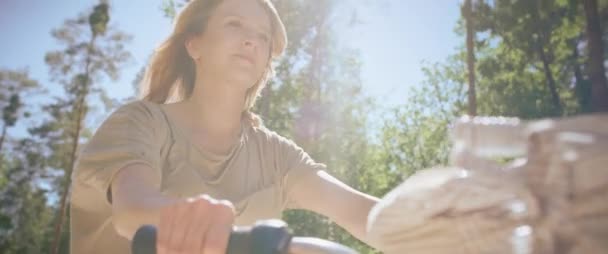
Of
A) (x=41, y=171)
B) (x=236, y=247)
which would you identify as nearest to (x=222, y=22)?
(x=236, y=247)

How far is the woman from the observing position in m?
1.24

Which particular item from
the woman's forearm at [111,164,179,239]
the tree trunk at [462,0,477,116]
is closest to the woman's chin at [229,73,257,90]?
the woman's forearm at [111,164,179,239]

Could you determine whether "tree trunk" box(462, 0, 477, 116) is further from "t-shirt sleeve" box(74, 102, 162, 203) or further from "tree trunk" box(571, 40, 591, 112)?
"t-shirt sleeve" box(74, 102, 162, 203)

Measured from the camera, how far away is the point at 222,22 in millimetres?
1750

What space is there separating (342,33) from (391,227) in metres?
19.7

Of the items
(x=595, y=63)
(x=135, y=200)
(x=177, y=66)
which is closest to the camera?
(x=135, y=200)

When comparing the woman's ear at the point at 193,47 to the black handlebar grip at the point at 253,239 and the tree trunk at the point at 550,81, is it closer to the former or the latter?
the black handlebar grip at the point at 253,239

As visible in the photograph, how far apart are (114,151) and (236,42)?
0.58 metres

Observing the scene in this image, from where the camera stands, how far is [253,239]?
677 mm

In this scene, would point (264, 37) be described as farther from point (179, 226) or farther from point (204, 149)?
point (179, 226)

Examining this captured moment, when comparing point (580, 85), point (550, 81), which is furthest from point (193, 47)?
point (580, 85)

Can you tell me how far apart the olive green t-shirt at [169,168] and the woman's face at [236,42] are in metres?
0.24

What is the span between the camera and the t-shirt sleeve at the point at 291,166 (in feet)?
6.12

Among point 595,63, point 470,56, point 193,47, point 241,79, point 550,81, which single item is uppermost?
point 193,47
